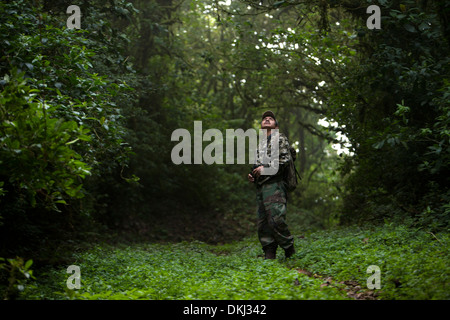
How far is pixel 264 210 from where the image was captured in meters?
7.77

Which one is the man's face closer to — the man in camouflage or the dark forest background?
the man in camouflage

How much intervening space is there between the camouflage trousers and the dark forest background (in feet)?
7.00

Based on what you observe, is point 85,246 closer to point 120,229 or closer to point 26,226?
point 26,226

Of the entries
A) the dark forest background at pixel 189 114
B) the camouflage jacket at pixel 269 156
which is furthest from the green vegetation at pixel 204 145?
the camouflage jacket at pixel 269 156

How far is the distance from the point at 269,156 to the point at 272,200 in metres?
0.80

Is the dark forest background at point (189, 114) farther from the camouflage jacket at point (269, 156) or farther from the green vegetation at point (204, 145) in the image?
the camouflage jacket at point (269, 156)

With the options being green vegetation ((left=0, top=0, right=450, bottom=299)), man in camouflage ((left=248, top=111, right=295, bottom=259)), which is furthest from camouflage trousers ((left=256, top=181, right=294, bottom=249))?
green vegetation ((left=0, top=0, right=450, bottom=299))

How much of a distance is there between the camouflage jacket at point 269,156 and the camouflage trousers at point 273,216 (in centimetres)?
12

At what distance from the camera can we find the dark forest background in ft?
18.8

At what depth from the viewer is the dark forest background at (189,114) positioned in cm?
572

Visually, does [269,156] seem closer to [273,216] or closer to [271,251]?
[273,216]

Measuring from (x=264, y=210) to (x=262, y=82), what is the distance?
8.12m

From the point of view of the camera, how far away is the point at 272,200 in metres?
7.62

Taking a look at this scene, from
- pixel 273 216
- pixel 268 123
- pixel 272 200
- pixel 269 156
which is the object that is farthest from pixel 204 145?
pixel 273 216
